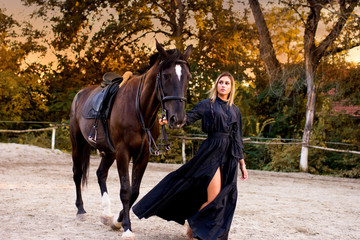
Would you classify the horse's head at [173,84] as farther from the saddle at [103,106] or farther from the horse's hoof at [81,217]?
the horse's hoof at [81,217]

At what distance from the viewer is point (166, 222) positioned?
216 inches

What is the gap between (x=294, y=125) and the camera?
615 inches

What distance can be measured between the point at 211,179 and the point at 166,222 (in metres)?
1.73

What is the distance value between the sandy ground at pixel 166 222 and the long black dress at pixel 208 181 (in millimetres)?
522

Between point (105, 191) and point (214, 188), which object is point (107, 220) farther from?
point (214, 188)

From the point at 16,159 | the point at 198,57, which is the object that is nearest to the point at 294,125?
the point at 198,57

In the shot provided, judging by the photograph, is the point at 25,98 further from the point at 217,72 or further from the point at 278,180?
the point at 278,180

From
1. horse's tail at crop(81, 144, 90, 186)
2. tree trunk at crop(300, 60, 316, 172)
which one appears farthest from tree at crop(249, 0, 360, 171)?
horse's tail at crop(81, 144, 90, 186)

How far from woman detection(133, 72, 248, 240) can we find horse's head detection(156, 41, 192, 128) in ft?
0.94

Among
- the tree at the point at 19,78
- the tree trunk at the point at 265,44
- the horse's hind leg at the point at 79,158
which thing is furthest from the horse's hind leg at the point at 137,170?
the tree at the point at 19,78

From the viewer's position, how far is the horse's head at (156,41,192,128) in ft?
12.4

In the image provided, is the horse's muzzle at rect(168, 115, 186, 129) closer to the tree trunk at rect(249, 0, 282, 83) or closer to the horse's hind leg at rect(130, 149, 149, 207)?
the horse's hind leg at rect(130, 149, 149, 207)

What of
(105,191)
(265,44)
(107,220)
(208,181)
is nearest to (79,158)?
(105,191)

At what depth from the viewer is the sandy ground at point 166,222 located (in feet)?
15.8
